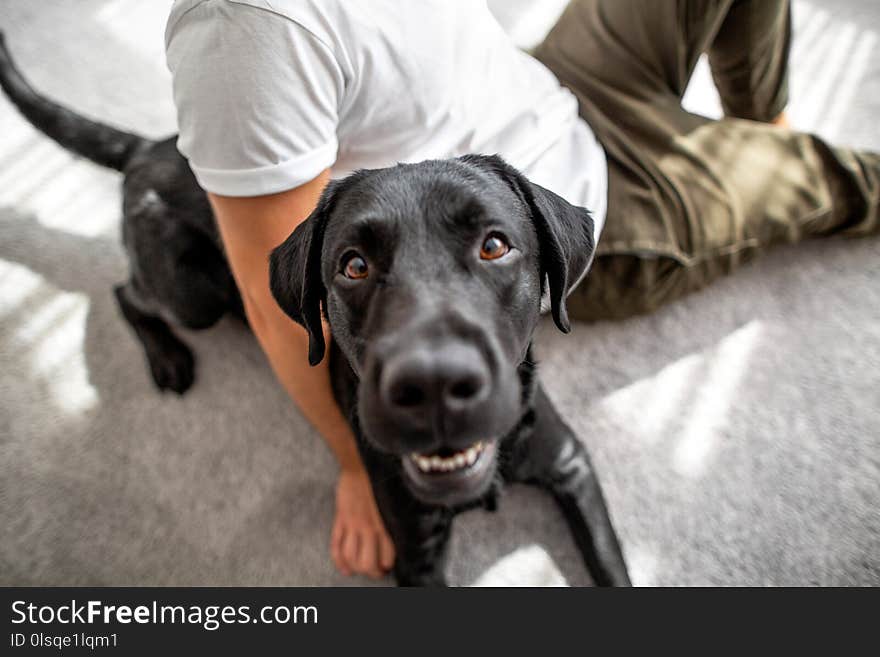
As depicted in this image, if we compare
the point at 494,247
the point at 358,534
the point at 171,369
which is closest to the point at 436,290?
the point at 494,247

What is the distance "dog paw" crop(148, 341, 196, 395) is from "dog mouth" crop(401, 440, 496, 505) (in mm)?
1180

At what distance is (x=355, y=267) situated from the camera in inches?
40.2

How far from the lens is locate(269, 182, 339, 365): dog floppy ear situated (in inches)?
42.3

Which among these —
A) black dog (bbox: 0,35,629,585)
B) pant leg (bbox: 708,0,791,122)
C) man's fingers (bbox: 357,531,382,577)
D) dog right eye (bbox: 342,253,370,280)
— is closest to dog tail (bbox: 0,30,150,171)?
black dog (bbox: 0,35,629,585)

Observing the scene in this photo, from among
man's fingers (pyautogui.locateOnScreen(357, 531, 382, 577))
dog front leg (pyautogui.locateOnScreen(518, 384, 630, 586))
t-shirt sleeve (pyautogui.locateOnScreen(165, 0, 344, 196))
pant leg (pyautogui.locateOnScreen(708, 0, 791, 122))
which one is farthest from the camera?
pant leg (pyautogui.locateOnScreen(708, 0, 791, 122))

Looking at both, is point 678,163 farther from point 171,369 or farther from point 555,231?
point 171,369

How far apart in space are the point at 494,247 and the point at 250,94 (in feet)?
1.75

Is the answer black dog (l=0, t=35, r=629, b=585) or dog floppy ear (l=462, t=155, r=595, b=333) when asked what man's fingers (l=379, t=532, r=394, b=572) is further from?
dog floppy ear (l=462, t=155, r=595, b=333)

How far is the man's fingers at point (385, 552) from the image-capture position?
155cm

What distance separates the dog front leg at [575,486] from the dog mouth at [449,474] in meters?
0.39

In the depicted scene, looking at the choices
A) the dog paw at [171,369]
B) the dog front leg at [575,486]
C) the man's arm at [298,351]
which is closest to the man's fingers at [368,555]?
the man's arm at [298,351]

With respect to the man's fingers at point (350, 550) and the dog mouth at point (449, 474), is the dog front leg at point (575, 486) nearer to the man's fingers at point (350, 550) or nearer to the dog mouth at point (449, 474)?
the dog mouth at point (449, 474)

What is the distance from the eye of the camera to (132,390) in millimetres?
1921

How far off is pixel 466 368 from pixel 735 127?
1.51 metres
